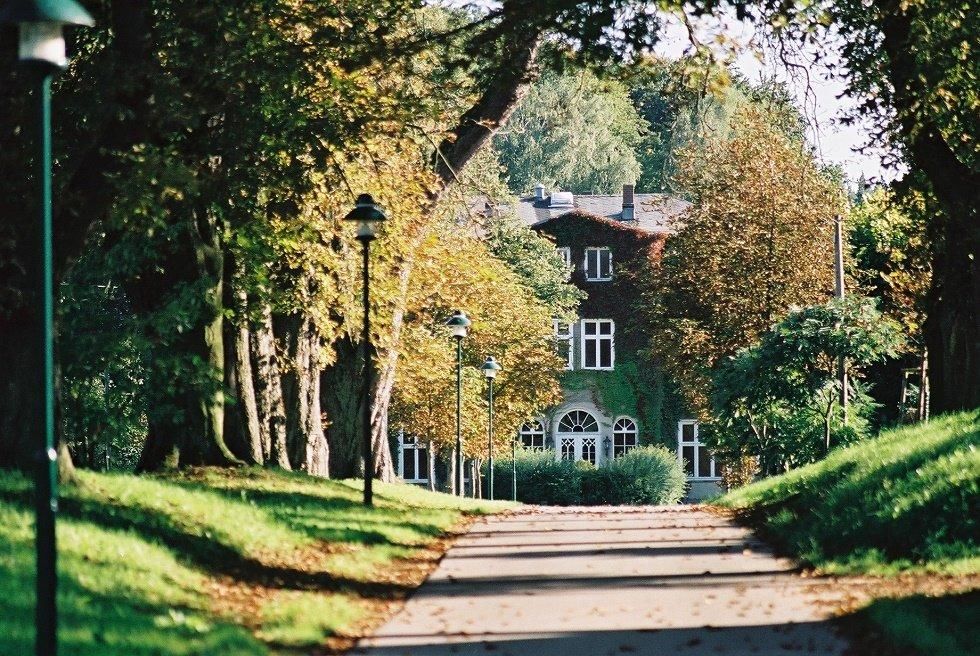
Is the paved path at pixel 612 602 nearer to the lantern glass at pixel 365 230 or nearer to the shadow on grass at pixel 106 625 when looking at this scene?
the shadow on grass at pixel 106 625

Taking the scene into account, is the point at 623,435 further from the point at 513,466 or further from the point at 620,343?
the point at 513,466

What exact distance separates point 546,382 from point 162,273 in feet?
115

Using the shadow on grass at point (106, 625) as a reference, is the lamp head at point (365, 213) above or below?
above

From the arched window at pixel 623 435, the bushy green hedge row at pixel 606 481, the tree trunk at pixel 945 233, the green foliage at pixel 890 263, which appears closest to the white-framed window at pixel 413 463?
the arched window at pixel 623 435

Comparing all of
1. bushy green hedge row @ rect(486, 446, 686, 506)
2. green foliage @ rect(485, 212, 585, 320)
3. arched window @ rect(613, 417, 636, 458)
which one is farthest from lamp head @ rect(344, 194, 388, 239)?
arched window @ rect(613, 417, 636, 458)

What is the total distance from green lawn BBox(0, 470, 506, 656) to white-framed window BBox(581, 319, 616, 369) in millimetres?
49887

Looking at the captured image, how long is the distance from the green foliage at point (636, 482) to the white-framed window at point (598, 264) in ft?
52.1

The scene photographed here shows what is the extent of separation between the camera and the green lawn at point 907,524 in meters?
10.2

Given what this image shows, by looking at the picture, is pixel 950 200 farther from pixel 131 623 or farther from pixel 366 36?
pixel 131 623

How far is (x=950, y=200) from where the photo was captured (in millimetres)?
16984

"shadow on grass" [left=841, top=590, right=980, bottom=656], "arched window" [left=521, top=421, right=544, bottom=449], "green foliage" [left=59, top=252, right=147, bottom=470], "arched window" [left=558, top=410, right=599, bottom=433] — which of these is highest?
"green foliage" [left=59, top=252, right=147, bottom=470]

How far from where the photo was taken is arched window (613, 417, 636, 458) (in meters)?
67.4

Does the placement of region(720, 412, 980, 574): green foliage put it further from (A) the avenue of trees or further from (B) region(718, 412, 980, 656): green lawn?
(A) the avenue of trees

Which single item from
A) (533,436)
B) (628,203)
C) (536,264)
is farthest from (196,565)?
(628,203)
